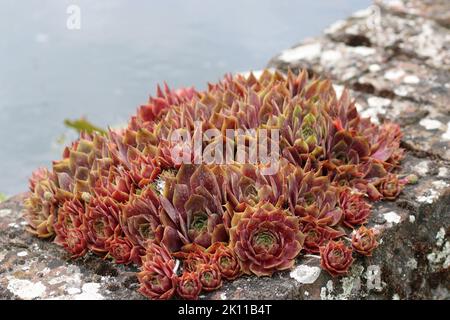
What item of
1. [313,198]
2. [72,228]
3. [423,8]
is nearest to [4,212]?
[72,228]

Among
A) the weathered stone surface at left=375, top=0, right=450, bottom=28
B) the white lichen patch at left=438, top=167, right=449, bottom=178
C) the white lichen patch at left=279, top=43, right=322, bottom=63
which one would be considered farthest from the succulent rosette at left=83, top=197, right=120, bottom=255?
the weathered stone surface at left=375, top=0, right=450, bottom=28

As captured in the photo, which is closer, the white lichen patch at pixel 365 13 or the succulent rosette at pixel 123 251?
the succulent rosette at pixel 123 251

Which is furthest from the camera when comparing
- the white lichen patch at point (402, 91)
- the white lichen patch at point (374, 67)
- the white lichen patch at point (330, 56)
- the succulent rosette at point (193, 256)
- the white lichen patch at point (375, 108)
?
the white lichen patch at point (330, 56)

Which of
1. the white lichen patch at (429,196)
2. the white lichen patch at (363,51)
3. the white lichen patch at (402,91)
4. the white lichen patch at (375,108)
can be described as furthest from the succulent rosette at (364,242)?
the white lichen patch at (363,51)

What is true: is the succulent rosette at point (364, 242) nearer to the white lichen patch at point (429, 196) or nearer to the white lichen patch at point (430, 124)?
the white lichen patch at point (429, 196)

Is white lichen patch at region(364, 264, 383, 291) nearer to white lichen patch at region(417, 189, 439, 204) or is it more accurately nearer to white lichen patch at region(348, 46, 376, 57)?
white lichen patch at region(417, 189, 439, 204)
